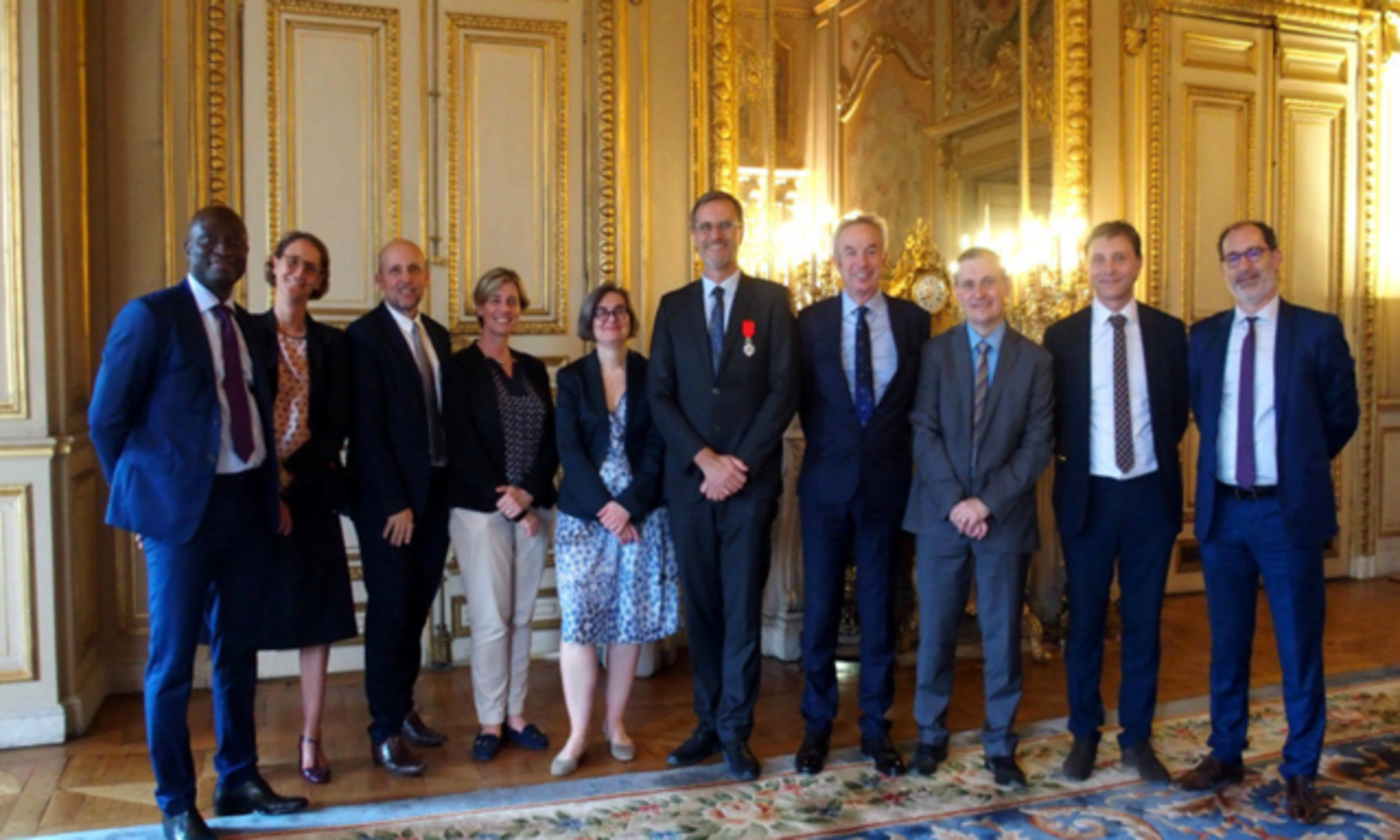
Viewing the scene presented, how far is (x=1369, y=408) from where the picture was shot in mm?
6531

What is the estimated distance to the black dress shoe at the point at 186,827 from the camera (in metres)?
2.87

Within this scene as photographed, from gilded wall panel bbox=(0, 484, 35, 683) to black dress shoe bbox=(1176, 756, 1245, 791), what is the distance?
3.68 metres

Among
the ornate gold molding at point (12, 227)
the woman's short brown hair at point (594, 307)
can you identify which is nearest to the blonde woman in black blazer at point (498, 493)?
the woman's short brown hair at point (594, 307)

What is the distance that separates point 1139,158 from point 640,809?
433 centimetres

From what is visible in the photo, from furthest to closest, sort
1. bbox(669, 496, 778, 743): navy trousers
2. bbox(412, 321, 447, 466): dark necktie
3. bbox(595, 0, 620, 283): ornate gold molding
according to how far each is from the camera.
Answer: bbox(595, 0, 620, 283): ornate gold molding → bbox(412, 321, 447, 466): dark necktie → bbox(669, 496, 778, 743): navy trousers

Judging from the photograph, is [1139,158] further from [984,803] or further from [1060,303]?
[984,803]

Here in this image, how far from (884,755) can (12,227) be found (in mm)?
3276

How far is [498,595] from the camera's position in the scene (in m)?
3.52

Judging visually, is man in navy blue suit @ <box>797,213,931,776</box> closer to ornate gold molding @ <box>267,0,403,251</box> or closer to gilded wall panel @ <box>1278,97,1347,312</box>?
ornate gold molding @ <box>267,0,403,251</box>

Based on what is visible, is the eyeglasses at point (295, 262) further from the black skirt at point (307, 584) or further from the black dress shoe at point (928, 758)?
the black dress shoe at point (928, 758)

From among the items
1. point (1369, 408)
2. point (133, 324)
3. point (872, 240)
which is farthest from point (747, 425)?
point (1369, 408)

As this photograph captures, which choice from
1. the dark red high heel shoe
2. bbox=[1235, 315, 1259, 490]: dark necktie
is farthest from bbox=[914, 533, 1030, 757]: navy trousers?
the dark red high heel shoe

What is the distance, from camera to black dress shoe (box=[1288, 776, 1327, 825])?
304 cm

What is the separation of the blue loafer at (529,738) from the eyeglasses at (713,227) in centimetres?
170
